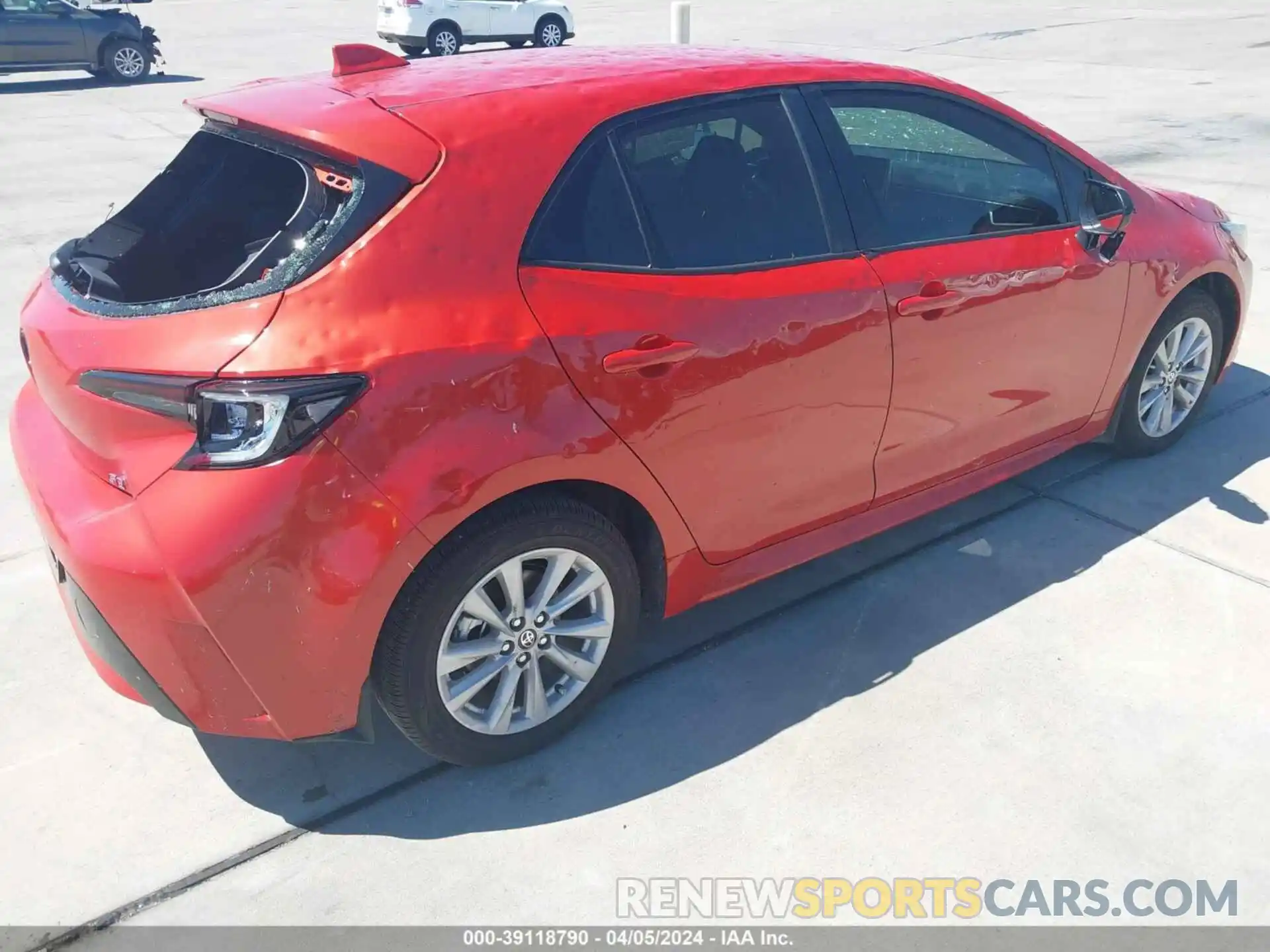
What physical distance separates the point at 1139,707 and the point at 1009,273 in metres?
1.43

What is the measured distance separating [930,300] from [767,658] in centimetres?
123

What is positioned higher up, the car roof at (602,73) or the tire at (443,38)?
the car roof at (602,73)

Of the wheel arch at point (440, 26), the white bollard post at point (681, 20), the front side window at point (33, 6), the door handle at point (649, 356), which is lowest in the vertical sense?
the wheel arch at point (440, 26)

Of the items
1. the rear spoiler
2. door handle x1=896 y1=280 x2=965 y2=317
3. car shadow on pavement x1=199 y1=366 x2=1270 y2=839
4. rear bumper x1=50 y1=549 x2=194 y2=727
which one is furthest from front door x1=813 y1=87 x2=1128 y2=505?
rear bumper x1=50 y1=549 x2=194 y2=727

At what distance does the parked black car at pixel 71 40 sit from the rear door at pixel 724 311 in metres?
17.8

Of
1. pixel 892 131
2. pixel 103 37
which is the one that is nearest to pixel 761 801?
pixel 892 131

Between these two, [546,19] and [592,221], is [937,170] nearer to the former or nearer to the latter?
[592,221]

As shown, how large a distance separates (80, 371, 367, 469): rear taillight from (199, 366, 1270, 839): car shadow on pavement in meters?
0.95

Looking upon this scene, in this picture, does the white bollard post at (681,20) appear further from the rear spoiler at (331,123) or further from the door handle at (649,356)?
the door handle at (649,356)

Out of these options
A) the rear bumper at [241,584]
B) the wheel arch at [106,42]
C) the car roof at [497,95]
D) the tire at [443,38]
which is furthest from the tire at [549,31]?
the rear bumper at [241,584]

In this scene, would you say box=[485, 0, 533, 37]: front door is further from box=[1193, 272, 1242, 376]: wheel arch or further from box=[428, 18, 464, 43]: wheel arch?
box=[1193, 272, 1242, 376]: wheel arch

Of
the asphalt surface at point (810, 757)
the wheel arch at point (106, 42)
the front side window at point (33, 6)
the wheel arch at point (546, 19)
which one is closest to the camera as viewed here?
the asphalt surface at point (810, 757)

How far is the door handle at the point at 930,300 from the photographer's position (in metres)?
3.40

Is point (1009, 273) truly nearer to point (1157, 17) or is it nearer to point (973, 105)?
point (973, 105)
